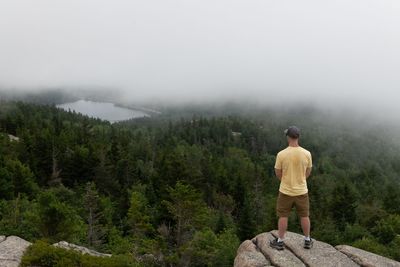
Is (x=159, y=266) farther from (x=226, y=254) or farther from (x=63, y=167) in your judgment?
(x=63, y=167)

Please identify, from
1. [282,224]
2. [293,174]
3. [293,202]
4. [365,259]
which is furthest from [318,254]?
[293,174]

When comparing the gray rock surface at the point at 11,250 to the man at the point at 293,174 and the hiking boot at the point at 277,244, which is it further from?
the man at the point at 293,174

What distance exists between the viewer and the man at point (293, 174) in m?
14.2

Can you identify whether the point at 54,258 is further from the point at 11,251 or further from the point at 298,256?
the point at 298,256

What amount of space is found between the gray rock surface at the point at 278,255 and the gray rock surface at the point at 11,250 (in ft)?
33.4

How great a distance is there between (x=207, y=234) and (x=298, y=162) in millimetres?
34504

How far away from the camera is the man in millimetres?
14227

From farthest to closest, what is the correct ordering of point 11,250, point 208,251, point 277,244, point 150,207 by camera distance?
point 150,207 < point 208,251 < point 11,250 < point 277,244

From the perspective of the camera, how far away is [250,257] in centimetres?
1588

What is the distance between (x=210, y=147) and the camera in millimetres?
191500

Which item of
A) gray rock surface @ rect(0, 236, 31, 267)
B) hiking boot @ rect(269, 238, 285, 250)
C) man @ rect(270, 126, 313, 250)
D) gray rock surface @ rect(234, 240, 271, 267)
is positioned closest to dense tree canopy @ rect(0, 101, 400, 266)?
gray rock surface @ rect(0, 236, 31, 267)

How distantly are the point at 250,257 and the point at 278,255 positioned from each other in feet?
3.35

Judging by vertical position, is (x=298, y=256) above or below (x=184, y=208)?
above

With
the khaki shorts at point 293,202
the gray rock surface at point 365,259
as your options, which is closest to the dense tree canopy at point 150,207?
the gray rock surface at point 365,259
